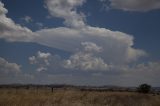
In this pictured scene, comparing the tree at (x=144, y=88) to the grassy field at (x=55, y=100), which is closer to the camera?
the grassy field at (x=55, y=100)

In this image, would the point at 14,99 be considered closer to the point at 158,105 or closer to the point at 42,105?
the point at 42,105

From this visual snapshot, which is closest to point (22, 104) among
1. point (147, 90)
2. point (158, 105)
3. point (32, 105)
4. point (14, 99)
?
point (32, 105)

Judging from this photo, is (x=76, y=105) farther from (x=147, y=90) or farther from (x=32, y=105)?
(x=147, y=90)

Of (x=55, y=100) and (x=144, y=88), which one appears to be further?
(x=144, y=88)

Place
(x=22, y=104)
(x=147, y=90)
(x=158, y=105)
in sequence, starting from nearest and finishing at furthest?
(x=22, y=104)
(x=158, y=105)
(x=147, y=90)

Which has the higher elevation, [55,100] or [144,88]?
[144,88]

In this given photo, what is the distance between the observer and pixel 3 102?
1538cm

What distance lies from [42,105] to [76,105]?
1.76m

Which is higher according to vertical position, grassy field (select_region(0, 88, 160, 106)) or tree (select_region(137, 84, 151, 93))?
tree (select_region(137, 84, 151, 93))

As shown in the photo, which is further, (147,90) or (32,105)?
(147,90)

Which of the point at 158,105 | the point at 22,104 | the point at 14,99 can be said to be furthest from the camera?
the point at 158,105

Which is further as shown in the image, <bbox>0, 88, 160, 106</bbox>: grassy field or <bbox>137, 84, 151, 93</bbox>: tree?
<bbox>137, 84, 151, 93</bbox>: tree

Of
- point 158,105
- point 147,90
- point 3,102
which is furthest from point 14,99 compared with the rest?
point 147,90

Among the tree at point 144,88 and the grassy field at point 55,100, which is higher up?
the tree at point 144,88
